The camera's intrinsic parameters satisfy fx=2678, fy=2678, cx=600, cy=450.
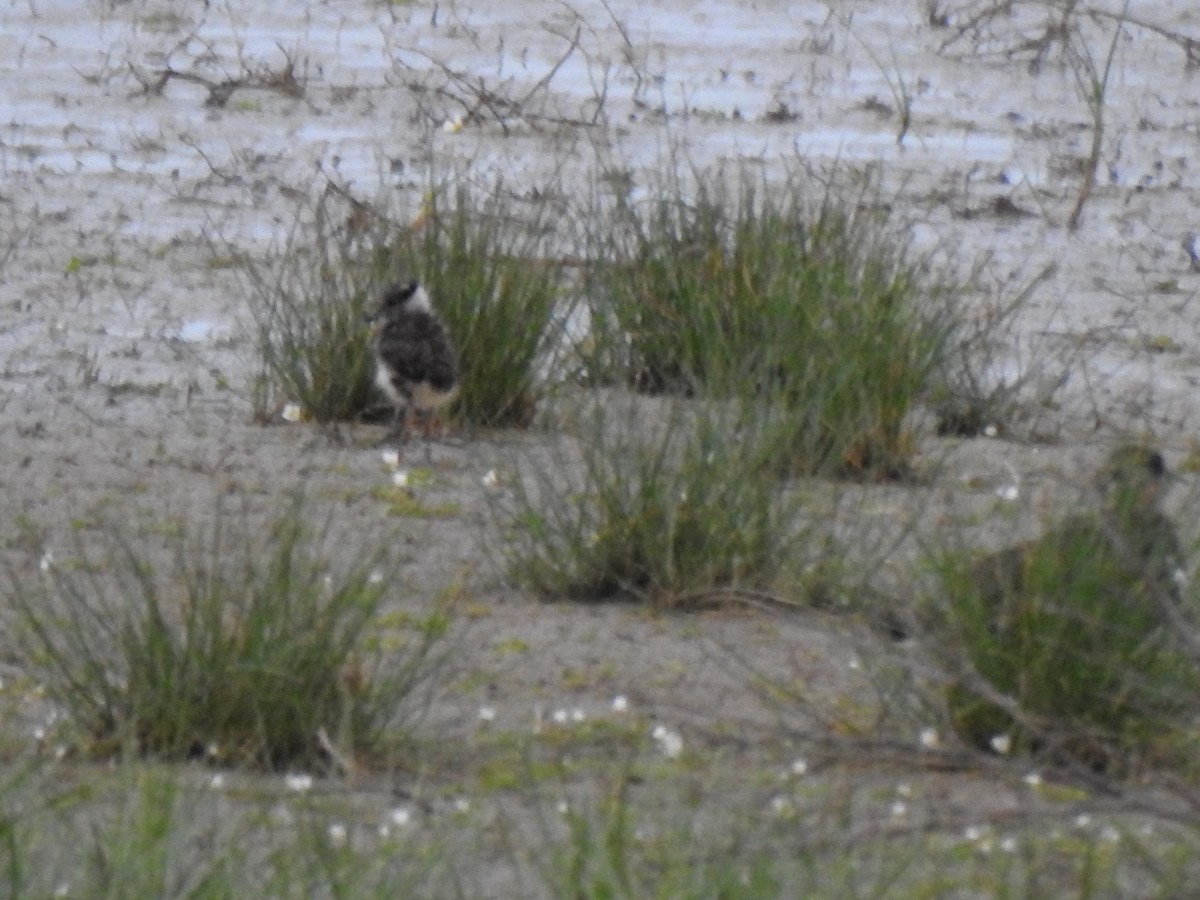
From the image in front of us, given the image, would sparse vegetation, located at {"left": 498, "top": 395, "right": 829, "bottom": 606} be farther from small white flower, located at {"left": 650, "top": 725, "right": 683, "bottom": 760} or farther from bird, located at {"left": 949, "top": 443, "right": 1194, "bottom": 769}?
bird, located at {"left": 949, "top": 443, "right": 1194, "bottom": 769}

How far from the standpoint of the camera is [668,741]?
487cm

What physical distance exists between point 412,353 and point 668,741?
2.66 metres

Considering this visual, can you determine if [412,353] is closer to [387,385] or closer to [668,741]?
[387,385]

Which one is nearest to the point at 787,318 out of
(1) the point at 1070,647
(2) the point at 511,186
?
(1) the point at 1070,647

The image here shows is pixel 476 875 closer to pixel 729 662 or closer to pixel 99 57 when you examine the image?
pixel 729 662

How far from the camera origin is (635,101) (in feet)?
44.5

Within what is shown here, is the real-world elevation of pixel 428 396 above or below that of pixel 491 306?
below

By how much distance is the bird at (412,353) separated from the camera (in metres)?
7.37

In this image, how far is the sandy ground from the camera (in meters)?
6.09

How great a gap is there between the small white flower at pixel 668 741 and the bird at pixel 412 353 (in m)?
2.43

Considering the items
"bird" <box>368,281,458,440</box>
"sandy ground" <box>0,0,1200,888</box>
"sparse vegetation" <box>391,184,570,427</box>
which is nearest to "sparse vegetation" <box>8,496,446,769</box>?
"sandy ground" <box>0,0,1200,888</box>

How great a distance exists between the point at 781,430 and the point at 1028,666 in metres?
1.51

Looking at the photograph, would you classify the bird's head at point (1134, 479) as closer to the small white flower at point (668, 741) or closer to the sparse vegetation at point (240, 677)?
the small white flower at point (668, 741)

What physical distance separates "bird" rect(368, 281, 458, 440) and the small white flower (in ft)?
7.99
